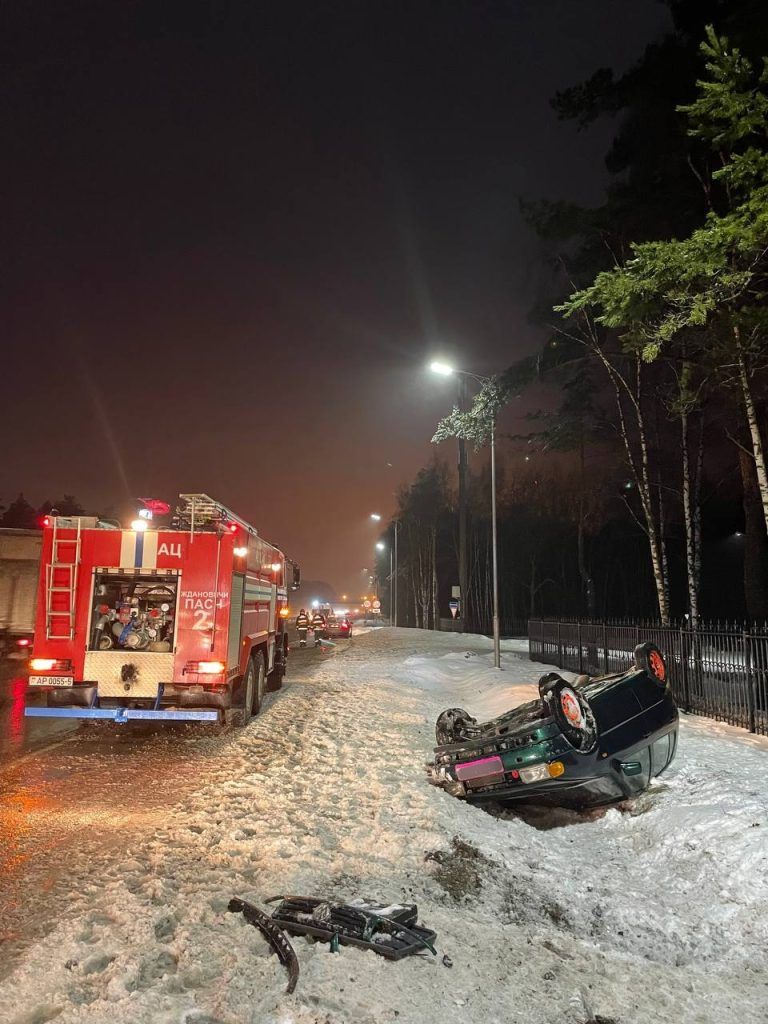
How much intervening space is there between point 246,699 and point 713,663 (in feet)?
25.1

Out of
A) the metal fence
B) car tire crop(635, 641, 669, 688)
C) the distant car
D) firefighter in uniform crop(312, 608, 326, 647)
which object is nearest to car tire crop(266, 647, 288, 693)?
the metal fence

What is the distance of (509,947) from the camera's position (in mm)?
4117

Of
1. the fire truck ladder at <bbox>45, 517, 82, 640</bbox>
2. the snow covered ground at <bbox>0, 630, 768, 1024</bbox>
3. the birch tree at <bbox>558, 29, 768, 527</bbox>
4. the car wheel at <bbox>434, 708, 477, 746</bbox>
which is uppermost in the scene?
the birch tree at <bbox>558, 29, 768, 527</bbox>

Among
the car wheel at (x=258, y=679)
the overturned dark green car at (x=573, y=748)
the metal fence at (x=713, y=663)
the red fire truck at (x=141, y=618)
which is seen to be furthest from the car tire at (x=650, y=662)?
the car wheel at (x=258, y=679)

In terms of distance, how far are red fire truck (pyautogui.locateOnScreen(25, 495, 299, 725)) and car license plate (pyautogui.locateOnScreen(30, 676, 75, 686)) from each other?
1 cm

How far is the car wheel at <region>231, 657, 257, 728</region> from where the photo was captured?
10656 mm

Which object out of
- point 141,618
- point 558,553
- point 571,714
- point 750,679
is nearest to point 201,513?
point 141,618

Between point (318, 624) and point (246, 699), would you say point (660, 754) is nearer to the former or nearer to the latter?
point (246, 699)

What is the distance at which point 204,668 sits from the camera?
364 inches

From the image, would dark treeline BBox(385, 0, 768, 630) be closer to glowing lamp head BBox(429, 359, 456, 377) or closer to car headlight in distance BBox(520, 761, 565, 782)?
glowing lamp head BBox(429, 359, 456, 377)

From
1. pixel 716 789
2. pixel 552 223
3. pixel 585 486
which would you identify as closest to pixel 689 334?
pixel 552 223

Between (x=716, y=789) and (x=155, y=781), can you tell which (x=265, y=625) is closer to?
(x=155, y=781)

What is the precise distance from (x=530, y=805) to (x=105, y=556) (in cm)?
657

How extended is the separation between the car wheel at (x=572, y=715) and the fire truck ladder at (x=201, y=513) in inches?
216
